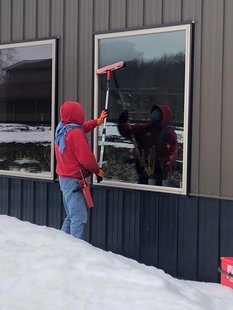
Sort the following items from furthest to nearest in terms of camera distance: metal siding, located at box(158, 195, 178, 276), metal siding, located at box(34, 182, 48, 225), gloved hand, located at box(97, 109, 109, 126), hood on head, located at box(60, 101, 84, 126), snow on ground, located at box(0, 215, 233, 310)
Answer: metal siding, located at box(34, 182, 48, 225) < gloved hand, located at box(97, 109, 109, 126) < hood on head, located at box(60, 101, 84, 126) < metal siding, located at box(158, 195, 178, 276) < snow on ground, located at box(0, 215, 233, 310)

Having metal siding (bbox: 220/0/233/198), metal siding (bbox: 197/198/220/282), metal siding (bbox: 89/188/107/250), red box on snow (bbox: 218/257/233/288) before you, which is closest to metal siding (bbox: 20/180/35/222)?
metal siding (bbox: 89/188/107/250)

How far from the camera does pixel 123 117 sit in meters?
5.98

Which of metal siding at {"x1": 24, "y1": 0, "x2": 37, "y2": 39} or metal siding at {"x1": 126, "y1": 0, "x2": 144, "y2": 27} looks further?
metal siding at {"x1": 24, "y1": 0, "x2": 37, "y2": 39}

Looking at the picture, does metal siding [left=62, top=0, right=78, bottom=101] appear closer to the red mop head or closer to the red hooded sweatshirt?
the red mop head

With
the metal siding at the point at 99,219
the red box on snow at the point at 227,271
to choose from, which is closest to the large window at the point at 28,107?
the metal siding at the point at 99,219

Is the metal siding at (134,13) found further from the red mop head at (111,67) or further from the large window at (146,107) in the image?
the red mop head at (111,67)

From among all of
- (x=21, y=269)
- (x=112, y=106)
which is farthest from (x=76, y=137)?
(x=21, y=269)

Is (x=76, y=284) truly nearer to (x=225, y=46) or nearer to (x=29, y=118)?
(x=225, y=46)

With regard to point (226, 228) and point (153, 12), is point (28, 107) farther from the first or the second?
point (226, 228)

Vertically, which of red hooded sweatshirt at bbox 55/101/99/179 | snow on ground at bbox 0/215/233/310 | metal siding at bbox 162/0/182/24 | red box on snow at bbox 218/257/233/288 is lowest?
red box on snow at bbox 218/257/233/288

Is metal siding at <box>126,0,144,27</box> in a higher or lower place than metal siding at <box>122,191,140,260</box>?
higher

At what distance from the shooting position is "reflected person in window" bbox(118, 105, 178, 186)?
18.6 feet

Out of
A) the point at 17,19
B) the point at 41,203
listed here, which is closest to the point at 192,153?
the point at 41,203

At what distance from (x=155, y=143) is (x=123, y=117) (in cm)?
49
